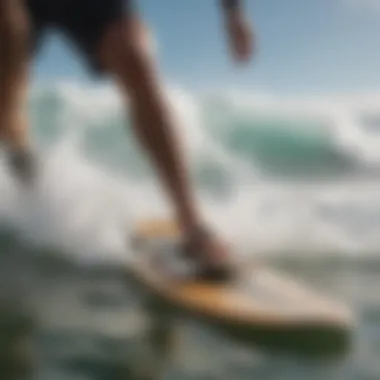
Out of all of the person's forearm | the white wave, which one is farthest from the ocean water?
the person's forearm

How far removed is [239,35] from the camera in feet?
4.83

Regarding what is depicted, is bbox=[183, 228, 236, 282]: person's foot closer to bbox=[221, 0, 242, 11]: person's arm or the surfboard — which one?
the surfboard

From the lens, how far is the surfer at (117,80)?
1420mm

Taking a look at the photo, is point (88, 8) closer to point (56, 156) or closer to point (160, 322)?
point (56, 156)

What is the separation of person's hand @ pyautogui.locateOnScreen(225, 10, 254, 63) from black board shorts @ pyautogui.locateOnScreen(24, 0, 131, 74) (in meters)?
0.13

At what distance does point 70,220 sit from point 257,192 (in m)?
0.24

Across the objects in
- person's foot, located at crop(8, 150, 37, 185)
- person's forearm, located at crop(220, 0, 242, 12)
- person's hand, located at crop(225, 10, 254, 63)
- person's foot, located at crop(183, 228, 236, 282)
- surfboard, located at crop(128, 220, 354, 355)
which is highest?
person's forearm, located at crop(220, 0, 242, 12)

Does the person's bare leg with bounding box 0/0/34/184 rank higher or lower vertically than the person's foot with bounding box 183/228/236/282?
higher

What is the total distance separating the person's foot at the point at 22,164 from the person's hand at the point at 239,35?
0.29m

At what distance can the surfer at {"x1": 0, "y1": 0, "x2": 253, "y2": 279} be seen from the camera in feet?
4.66

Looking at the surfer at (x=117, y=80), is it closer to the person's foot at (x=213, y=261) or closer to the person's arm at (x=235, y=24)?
the person's foot at (x=213, y=261)

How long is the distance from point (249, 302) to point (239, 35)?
343 millimetres

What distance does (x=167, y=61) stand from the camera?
146 cm

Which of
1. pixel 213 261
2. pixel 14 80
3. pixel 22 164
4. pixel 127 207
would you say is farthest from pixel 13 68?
pixel 213 261
